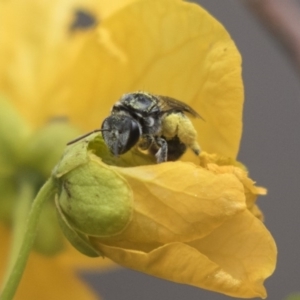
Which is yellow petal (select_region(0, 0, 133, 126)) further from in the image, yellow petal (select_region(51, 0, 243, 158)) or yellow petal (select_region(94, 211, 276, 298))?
yellow petal (select_region(94, 211, 276, 298))

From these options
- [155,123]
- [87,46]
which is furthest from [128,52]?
[155,123]

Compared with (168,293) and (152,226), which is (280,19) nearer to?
(152,226)

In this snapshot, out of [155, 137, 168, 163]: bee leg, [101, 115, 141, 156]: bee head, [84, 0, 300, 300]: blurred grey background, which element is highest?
[101, 115, 141, 156]: bee head

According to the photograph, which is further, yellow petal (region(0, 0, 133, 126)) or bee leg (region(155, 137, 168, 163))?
yellow petal (region(0, 0, 133, 126))

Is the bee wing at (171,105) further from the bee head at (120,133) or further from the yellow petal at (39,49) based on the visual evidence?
the yellow petal at (39,49)

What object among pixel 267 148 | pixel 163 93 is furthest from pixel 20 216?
pixel 267 148

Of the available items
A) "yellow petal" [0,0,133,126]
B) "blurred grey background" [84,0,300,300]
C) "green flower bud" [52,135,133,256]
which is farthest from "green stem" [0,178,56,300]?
"blurred grey background" [84,0,300,300]
